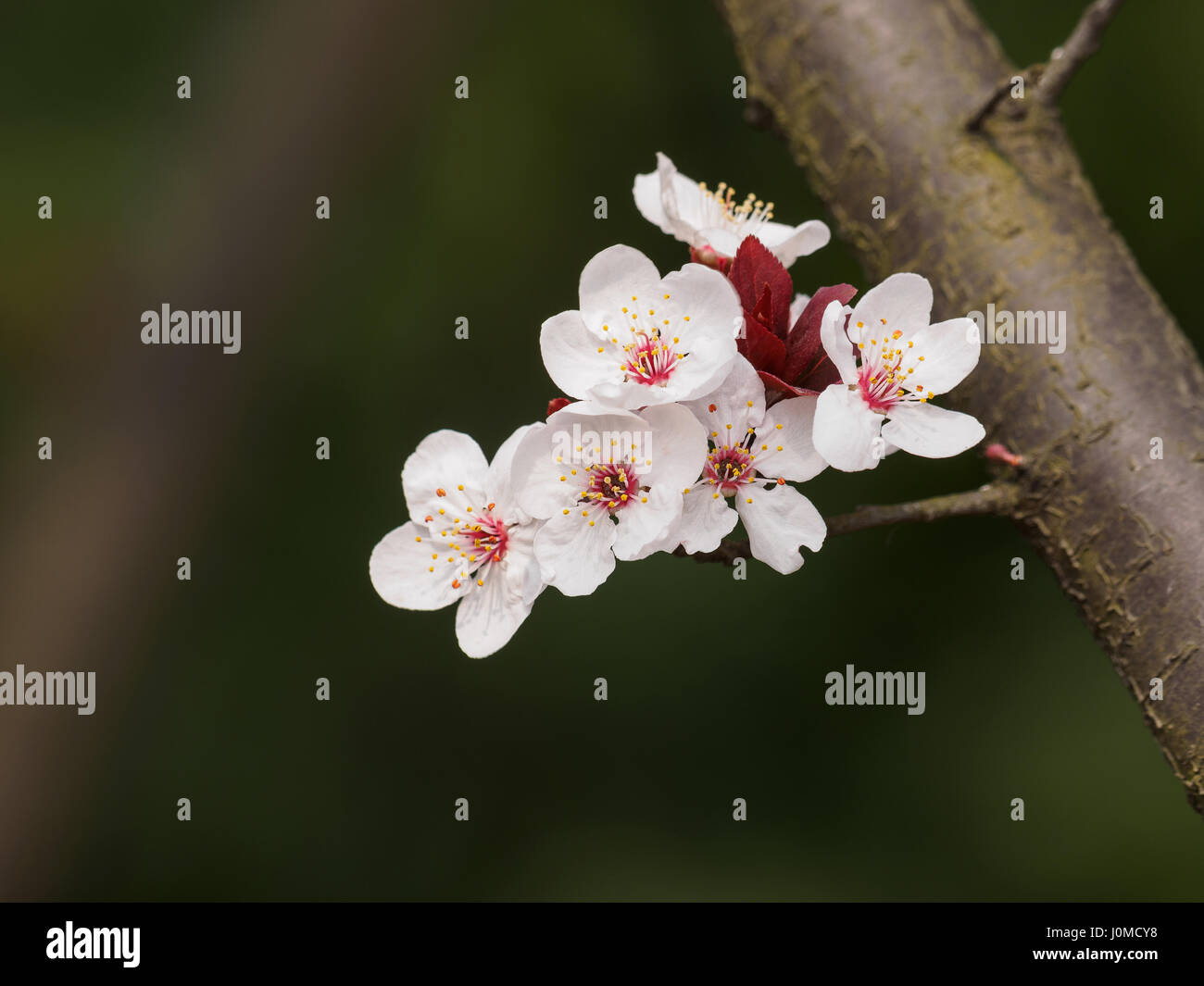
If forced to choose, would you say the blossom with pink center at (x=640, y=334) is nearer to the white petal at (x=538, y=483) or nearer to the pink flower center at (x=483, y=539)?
the white petal at (x=538, y=483)

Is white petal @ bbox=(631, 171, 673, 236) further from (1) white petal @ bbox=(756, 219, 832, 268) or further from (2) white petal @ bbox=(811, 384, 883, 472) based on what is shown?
(2) white petal @ bbox=(811, 384, 883, 472)

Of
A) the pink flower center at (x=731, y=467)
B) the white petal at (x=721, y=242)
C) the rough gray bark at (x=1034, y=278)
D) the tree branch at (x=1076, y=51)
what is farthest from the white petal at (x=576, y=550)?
the tree branch at (x=1076, y=51)

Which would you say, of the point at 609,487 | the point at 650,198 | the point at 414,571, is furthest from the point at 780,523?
the point at 650,198

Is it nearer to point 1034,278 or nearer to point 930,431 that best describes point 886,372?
point 930,431

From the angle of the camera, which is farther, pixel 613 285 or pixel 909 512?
pixel 909 512

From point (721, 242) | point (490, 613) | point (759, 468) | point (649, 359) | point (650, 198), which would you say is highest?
point (650, 198)

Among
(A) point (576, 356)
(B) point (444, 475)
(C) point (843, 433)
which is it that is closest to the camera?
(C) point (843, 433)

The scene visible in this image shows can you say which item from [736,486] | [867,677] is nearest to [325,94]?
[867,677]
